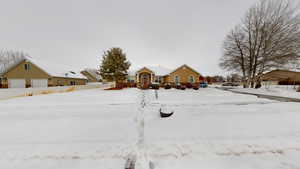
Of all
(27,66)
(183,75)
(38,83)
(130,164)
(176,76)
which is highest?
(27,66)

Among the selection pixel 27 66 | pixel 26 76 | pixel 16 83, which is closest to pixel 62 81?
pixel 26 76

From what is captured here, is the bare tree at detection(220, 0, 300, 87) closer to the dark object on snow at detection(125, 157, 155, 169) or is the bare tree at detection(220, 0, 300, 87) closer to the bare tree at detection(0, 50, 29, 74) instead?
the dark object on snow at detection(125, 157, 155, 169)

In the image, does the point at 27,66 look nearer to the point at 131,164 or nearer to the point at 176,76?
the point at 176,76

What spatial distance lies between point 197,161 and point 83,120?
17.0 feet

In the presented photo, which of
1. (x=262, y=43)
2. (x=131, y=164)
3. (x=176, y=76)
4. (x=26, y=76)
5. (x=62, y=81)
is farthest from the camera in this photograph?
(x=62, y=81)

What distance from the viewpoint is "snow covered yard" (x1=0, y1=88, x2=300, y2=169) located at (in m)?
2.94

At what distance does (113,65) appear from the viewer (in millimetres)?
20891

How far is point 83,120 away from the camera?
5.43 metres

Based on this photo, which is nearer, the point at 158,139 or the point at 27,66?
the point at 158,139

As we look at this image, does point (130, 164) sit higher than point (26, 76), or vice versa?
point (26, 76)

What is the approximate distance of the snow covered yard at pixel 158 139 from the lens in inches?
116

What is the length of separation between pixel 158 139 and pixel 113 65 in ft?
62.9

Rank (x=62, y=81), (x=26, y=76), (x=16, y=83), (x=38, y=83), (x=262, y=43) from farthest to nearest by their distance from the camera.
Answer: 1. (x=62, y=81)
2. (x=38, y=83)
3. (x=26, y=76)
4. (x=16, y=83)
5. (x=262, y=43)

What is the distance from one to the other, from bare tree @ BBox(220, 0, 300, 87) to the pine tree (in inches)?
793
